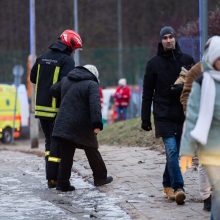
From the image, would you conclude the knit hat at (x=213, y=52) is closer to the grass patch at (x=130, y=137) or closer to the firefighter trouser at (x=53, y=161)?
the firefighter trouser at (x=53, y=161)

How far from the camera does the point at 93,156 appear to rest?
11195mm

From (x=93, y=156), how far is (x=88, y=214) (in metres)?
1.94

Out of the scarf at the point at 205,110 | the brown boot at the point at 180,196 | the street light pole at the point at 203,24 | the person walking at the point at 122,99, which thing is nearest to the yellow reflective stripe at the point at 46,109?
the street light pole at the point at 203,24

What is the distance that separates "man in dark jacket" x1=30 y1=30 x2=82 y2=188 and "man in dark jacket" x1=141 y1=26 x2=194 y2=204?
188 cm

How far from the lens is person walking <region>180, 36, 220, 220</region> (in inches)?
268

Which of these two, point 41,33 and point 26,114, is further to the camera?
point 41,33

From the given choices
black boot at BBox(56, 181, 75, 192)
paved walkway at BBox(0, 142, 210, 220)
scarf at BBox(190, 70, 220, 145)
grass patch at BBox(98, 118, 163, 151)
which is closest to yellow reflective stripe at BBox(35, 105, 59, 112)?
black boot at BBox(56, 181, 75, 192)

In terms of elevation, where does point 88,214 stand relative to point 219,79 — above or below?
below

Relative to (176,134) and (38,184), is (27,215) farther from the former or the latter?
(38,184)

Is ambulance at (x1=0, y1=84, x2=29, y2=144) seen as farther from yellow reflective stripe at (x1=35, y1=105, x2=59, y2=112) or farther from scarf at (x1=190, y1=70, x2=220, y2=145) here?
scarf at (x1=190, y1=70, x2=220, y2=145)

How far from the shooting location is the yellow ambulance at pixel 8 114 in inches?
1241

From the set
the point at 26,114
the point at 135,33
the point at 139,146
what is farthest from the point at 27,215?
the point at 135,33

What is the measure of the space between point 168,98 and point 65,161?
1907 mm

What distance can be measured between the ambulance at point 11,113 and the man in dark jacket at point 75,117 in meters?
20.1
